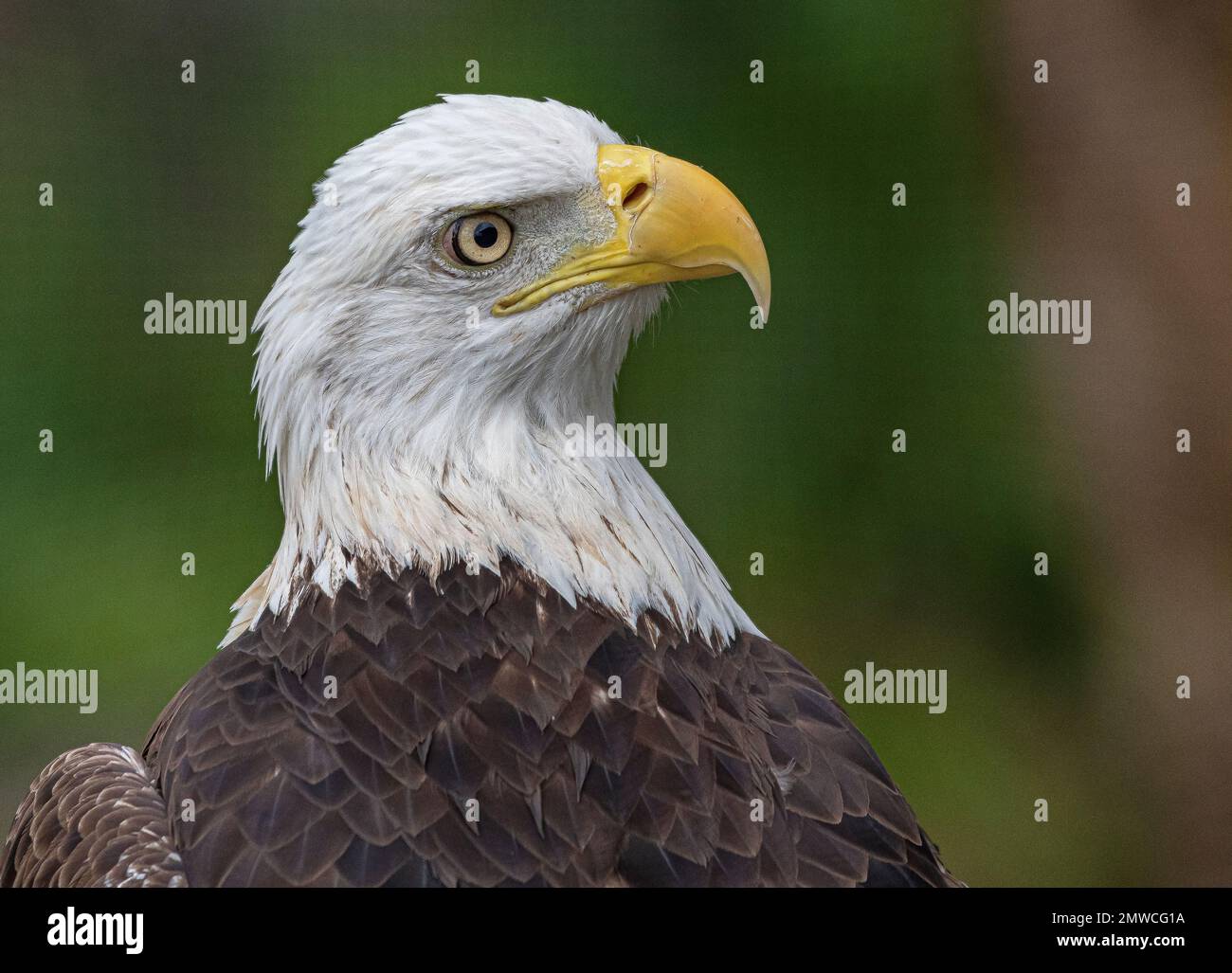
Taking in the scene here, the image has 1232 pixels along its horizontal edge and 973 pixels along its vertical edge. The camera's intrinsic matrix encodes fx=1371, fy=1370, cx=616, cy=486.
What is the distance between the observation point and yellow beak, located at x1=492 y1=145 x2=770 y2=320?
2.76m

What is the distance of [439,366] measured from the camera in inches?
109

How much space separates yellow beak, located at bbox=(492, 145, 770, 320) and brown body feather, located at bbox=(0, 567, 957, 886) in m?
0.62

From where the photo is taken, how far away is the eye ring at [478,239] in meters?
2.74

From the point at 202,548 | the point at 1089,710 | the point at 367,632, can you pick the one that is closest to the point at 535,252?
the point at 367,632

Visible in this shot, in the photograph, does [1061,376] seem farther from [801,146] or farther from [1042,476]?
[801,146]

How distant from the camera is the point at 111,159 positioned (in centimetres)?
590

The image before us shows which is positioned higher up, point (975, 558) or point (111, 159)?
point (111, 159)

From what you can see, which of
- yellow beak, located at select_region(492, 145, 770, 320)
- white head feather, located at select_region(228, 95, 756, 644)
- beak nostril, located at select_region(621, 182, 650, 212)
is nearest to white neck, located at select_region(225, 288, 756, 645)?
white head feather, located at select_region(228, 95, 756, 644)

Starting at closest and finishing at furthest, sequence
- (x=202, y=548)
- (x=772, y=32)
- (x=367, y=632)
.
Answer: (x=367, y=632) → (x=772, y=32) → (x=202, y=548)

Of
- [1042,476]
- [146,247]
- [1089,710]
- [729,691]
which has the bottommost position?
[1089,710]

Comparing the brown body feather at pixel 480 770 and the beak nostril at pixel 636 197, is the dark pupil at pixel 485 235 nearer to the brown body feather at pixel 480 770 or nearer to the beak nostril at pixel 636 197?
the beak nostril at pixel 636 197

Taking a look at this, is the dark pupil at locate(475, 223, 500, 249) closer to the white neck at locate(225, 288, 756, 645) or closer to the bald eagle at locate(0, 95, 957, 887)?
the bald eagle at locate(0, 95, 957, 887)

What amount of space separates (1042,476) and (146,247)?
155 inches

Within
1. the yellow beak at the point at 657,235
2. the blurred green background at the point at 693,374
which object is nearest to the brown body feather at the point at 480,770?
the yellow beak at the point at 657,235
